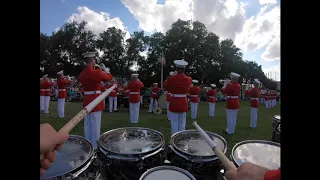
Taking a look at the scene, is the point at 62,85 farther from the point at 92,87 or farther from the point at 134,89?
the point at 92,87

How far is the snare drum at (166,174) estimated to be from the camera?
7.21 feet

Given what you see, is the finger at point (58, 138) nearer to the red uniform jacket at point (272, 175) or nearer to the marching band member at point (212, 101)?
the red uniform jacket at point (272, 175)

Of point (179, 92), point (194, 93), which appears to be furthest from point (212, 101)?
point (179, 92)

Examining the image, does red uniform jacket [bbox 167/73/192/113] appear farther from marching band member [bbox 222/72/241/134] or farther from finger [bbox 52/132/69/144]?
finger [bbox 52/132/69/144]

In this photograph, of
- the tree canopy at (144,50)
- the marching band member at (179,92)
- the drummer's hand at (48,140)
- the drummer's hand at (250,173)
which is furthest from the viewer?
the tree canopy at (144,50)

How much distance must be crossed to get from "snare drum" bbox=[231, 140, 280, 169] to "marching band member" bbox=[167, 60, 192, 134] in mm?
3149

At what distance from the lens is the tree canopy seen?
39.4 metres

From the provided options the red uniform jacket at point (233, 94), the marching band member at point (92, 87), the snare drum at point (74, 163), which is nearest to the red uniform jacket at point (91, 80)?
the marching band member at point (92, 87)

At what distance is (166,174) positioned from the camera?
88.8 inches

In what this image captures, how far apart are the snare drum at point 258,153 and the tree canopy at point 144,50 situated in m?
34.6

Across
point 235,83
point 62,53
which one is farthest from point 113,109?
point 62,53

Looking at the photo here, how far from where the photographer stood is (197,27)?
43656 millimetres
